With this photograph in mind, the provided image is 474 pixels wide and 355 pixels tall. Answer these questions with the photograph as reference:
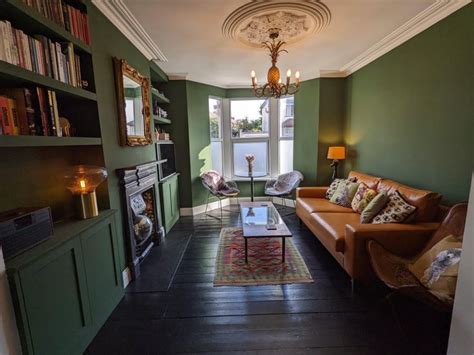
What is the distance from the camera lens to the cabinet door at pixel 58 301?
3.86 feet

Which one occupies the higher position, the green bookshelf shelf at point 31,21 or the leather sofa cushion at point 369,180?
the green bookshelf shelf at point 31,21

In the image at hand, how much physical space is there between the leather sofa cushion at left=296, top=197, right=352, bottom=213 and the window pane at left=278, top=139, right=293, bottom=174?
1596 millimetres

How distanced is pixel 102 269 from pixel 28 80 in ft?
4.57

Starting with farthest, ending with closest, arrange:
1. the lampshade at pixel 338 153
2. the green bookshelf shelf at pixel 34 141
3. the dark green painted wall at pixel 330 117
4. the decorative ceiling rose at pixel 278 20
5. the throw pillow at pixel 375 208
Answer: the dark green painted wall at pixel 330 117, the lampshade at pixel 338 153, the throw pillow at pixel 375 208, the decorative ceiling rose at pixel 278 20, the green bookshelf shelf at pixel 34 141

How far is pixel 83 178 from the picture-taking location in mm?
1770

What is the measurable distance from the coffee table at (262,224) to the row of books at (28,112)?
6.43ft

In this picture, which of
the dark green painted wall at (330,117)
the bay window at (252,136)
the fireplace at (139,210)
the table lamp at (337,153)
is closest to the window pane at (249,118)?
the bay window at (252,136)

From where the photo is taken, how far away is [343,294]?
2125mm

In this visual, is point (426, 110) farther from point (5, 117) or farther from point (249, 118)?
point (5, 117)

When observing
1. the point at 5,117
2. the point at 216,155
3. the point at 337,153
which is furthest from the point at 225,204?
the point at 5,117

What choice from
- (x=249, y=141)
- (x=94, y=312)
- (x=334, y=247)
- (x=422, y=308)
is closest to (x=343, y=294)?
(x=334, y=247)

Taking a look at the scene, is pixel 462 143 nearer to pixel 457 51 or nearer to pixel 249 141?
pixel 457 51

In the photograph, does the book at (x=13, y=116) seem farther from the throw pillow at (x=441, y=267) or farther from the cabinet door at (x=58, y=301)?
the throw pillow at (x=441, y=267)

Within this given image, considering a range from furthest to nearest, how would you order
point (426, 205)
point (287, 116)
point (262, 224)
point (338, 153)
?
point (287, 116) < point (338, 153) < point (262, 224) < point (426, 205)
